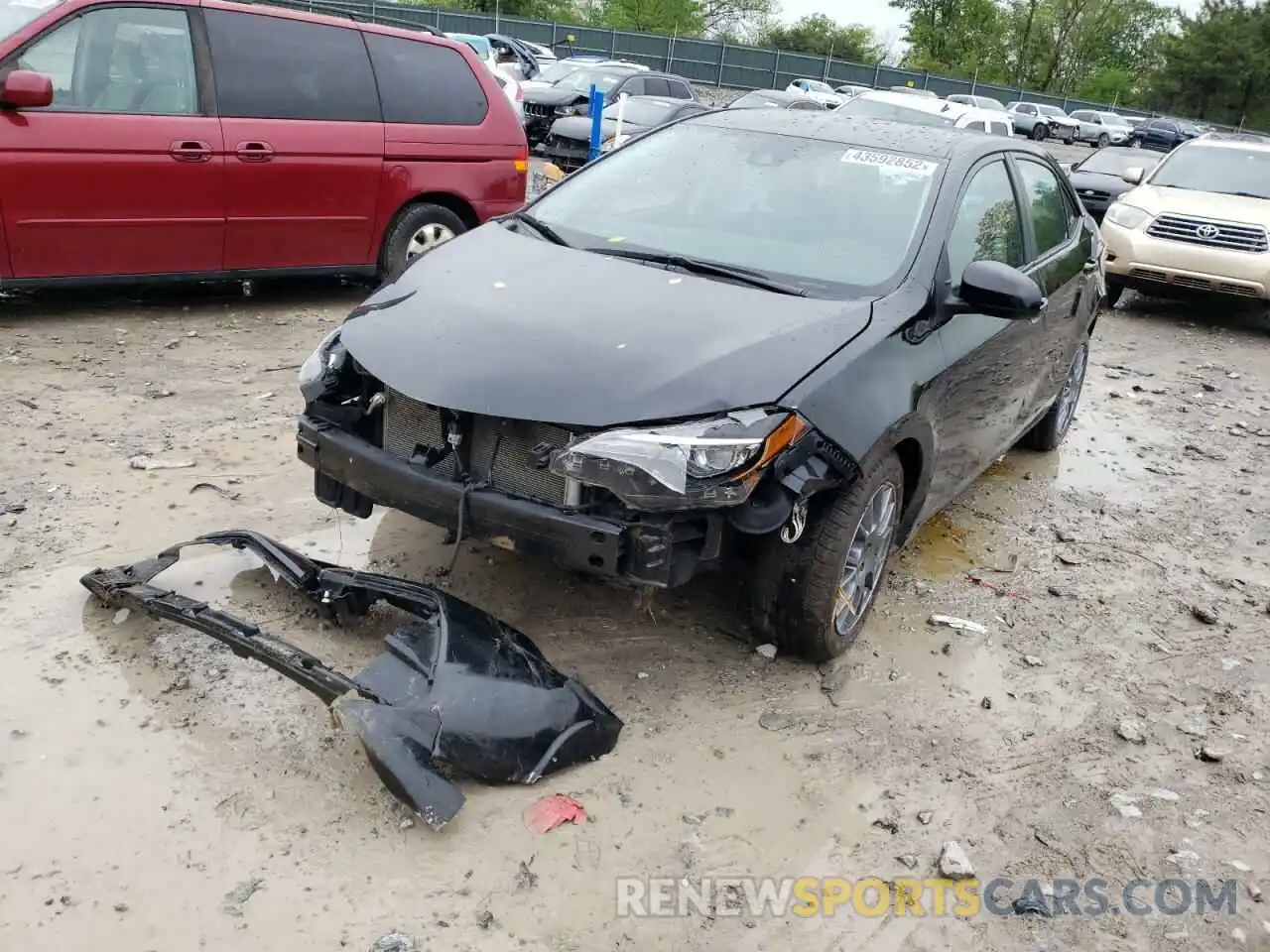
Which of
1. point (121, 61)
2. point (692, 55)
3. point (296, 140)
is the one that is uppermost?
point (692, 55)

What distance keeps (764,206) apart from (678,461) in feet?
5.07

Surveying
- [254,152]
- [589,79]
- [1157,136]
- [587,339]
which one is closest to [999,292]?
[587,339]

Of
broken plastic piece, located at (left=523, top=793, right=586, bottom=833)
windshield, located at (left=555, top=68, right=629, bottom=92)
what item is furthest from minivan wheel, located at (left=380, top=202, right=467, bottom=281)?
windshield, located at (left=555, top=68, right=629, bottom=92)

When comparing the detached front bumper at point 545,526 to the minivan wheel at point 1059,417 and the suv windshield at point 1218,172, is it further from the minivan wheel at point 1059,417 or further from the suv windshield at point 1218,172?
the suv windshield at point 1218,172

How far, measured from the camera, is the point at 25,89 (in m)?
5.46

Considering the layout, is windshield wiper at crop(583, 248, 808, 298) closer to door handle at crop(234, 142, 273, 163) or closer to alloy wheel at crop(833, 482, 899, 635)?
alloy wheel at crop(833, 482, 899, 635)

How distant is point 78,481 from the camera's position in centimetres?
429

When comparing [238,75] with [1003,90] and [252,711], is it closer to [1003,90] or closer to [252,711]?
[252,711]

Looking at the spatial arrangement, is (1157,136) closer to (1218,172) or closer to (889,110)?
(889,110)

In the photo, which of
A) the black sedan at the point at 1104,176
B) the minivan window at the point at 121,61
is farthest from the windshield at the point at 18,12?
the black sedan at the point at 1104,176

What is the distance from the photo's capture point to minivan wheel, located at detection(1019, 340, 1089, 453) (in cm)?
594

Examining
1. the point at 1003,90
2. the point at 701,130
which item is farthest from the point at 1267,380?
the point at 1003,90

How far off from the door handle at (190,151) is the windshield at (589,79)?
1356 centimetres

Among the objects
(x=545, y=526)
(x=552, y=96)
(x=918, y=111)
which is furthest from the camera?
(x=552, y=96)
